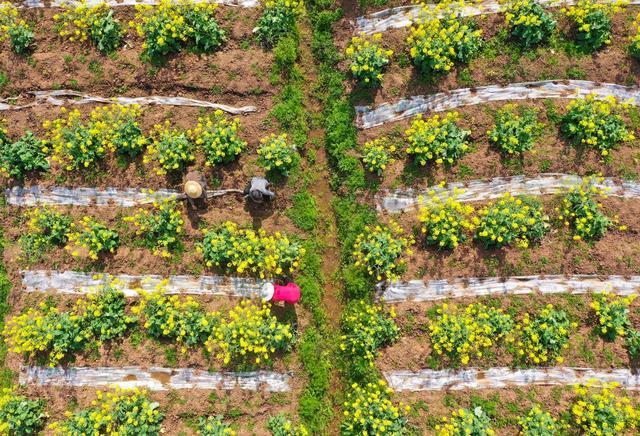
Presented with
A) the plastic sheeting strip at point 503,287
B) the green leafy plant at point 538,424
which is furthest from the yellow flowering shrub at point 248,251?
the green leafy plant at point 538,424

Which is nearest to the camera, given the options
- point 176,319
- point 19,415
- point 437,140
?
point 19,415

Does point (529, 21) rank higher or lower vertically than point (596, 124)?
higher

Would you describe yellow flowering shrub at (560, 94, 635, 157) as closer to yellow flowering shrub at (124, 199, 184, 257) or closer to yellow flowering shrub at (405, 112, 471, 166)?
yellow flowering shrub at (405, 112, 471, 166)

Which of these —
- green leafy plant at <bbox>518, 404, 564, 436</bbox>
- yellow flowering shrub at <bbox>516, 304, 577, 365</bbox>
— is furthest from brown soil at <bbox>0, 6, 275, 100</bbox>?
green leafy plant at <bbox>518, 404, 564, 436</bbox>

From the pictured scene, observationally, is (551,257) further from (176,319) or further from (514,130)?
(176,319)

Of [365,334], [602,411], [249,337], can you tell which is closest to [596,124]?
[602,411]
